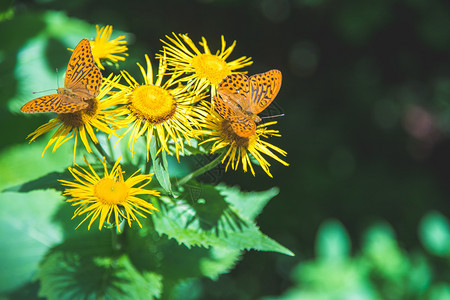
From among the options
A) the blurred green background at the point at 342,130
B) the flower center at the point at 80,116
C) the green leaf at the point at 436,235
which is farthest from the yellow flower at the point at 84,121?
the green leaf at the point at 436,235

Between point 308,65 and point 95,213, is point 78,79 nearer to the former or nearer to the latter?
point 95,213

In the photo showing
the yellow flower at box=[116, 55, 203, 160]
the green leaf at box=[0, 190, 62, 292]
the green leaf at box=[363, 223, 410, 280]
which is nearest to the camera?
the yellow flower at box=[116, 55, 203, 160]

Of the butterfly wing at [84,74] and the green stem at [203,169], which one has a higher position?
the butterfly wing at [84,74]

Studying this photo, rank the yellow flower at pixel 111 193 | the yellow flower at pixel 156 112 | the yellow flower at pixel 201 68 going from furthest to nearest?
1. the yellow flower at pixel 201 68
2. the yellow flower at pixel 156 112
3. the yellow flower at pixel 111 193

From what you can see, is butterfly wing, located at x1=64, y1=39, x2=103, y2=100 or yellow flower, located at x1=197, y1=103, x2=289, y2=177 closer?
butterfly wing, located at x1=64, y1=39, x2=103, y2=100

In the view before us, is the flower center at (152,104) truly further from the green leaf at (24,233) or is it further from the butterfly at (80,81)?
the green leaf at (24,233)

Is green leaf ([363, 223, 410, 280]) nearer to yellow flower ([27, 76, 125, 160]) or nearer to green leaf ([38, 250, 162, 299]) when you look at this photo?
green leaf ([38, 250, 162, 299])

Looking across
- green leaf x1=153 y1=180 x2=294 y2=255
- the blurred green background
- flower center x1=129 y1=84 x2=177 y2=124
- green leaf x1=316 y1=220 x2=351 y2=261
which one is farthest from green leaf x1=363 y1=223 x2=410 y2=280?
flower center x1=129 y1=84 x2=177 y2=124
